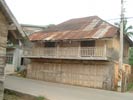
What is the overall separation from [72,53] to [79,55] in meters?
1.12

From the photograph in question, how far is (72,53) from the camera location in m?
28.8

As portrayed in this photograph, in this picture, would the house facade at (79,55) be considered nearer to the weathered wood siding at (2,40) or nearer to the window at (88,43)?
the window at (88,43)

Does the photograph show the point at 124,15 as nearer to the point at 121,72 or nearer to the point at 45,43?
the point at 121,72

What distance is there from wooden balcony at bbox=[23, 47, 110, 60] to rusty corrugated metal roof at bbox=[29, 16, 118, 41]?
4.10 feet

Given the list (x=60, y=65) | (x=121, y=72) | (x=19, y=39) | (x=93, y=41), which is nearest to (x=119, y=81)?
(x=121, y=72)

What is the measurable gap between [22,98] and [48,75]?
14.3 m

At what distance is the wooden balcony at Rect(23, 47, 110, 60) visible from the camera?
2650 centimetres

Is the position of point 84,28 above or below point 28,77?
above

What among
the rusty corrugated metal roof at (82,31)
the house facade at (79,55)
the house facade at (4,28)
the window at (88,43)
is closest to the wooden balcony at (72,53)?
the house facade at (79,55)

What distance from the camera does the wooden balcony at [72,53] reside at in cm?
2650

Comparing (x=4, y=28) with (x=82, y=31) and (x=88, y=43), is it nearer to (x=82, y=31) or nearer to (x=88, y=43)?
(x=88, y=43)

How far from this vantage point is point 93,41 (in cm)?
2847

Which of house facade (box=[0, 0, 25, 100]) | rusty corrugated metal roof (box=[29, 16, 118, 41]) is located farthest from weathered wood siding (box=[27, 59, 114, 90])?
house facade (box=[0, 0, 25, 100])

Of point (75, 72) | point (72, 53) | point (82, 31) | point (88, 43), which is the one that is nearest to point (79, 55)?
point (72, 53)
